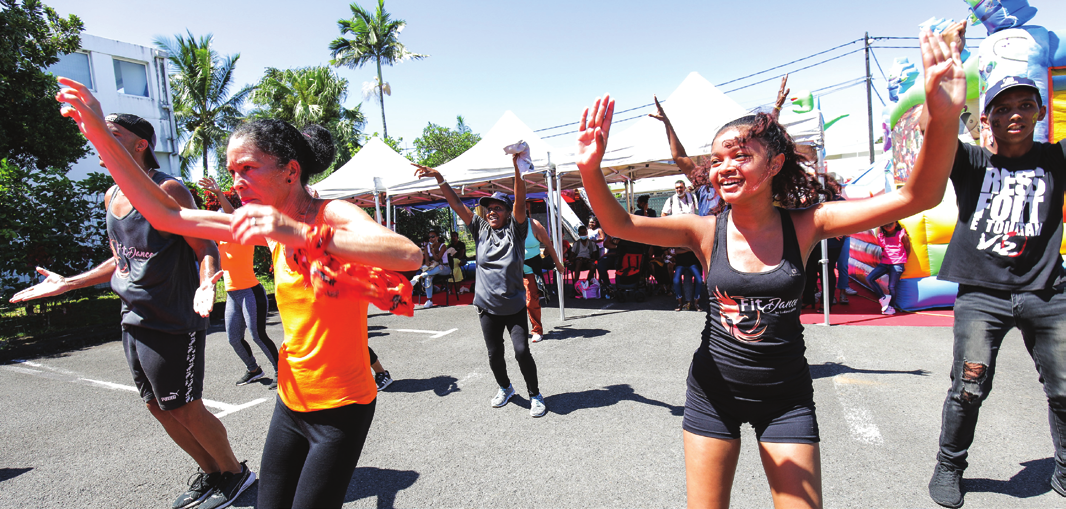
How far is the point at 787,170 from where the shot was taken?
201 cm

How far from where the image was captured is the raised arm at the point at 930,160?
4.69ft

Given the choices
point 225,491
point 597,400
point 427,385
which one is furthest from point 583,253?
point 225,491

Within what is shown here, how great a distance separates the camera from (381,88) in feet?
92.0

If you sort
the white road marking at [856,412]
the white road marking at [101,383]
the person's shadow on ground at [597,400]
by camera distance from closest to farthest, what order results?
the white road marking at [856,412] → the person's shadow on ground at [597,400] → the white road marking at [101,383]

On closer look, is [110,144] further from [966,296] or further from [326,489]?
[966,296]

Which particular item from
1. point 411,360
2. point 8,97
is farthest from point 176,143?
point 411,360

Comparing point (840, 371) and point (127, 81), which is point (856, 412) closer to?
point (840, 371)

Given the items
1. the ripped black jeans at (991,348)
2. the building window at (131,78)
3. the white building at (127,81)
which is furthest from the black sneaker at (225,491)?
the building window at (131,78)

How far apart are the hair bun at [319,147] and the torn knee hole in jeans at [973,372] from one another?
10.6 ft

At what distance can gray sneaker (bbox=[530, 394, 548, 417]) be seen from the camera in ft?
13.7

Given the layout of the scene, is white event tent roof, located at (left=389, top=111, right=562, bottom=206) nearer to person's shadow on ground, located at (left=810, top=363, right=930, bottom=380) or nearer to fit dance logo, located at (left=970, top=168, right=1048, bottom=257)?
person's shadow on ground, located at (left=810, top=363, right=930, bottom=380)

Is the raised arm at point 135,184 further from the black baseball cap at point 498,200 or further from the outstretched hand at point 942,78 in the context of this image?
the black baseball cap at point 498,200

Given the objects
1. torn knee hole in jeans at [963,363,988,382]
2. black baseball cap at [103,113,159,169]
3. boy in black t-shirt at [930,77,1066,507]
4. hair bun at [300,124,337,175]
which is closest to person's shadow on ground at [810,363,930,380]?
boy in black t-shirt at [930,77,1066,507]

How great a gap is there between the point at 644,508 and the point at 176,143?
89.4ft
